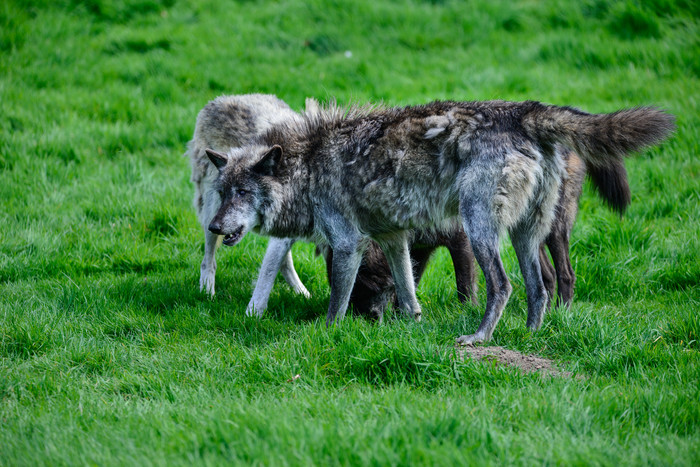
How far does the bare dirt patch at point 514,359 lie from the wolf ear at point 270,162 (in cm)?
223

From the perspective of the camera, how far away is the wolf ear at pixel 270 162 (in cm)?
566

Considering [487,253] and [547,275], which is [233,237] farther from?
[547,275]

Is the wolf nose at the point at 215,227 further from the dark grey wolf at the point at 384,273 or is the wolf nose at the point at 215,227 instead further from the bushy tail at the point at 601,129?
the bushy tail at the point at 601,129

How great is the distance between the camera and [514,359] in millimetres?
4719

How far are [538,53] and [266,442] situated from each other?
9.72 metres

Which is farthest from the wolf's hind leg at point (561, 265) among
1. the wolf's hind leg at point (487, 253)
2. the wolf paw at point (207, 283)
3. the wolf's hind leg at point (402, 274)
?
the wolf paw at point (207, 283)

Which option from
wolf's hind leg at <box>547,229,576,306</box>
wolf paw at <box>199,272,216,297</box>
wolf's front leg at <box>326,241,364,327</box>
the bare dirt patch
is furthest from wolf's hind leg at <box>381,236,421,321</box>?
wolf paw at <box>199,272,216,297</box>

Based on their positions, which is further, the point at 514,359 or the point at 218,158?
the point at 218,158

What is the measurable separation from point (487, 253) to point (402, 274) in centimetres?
110

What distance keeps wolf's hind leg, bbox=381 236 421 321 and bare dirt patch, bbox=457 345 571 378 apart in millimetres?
1185

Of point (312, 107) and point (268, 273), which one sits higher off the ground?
point (312, 107)

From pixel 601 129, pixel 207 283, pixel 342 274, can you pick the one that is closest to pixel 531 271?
pixel 601 129

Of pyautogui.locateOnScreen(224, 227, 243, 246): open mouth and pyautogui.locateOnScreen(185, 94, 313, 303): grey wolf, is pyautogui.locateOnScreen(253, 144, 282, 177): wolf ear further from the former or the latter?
pyautogui.locateOnScreen(185, 94, 313, 303): grey wolf

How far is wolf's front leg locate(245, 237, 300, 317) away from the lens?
6.25 meters
